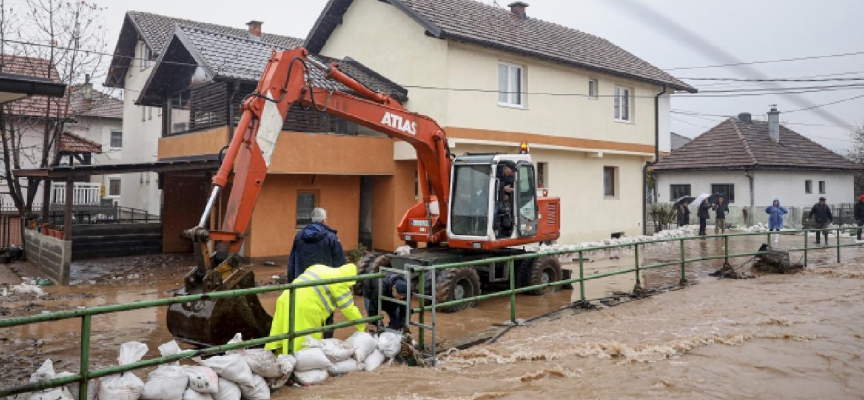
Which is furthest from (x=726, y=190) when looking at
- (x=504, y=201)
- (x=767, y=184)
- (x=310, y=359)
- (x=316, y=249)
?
(x=310, y=359)

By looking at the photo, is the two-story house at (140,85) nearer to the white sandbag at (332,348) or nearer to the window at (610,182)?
the window at (610,182)

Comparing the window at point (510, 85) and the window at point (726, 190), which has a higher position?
the window at point (510, 85)

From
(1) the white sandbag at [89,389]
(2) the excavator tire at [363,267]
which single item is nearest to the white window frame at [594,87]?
(2) the excavator tire at [363,267]

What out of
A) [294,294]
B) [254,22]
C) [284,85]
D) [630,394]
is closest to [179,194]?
[254,22]

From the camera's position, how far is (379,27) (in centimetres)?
1867

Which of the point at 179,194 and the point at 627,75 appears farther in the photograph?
the point at 627,75

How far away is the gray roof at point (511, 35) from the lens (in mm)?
16656

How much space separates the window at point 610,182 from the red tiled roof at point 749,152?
10.4 m

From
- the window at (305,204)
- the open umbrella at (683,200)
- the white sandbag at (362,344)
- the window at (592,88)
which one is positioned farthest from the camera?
the open umbrella at (683,200)

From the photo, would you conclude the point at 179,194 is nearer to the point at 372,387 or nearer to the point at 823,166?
the point at 372,387

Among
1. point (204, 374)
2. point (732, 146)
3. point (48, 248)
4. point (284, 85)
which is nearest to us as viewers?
point (204, 374)

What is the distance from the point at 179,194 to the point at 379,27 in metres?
7.76

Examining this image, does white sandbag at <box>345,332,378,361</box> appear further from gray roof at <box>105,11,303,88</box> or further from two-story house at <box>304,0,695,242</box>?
gray roof at <box>105,11,303,88</box>

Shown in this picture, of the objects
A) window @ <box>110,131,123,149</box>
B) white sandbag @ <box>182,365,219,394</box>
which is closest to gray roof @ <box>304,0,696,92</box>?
white sandbag @ <box>182,365,219,394</box>
